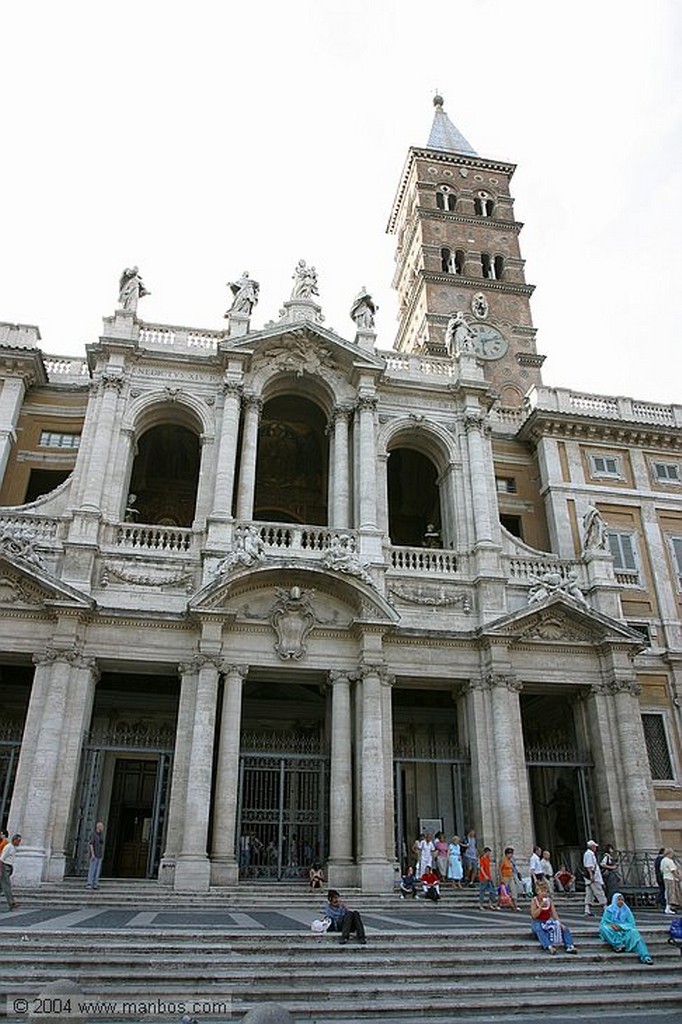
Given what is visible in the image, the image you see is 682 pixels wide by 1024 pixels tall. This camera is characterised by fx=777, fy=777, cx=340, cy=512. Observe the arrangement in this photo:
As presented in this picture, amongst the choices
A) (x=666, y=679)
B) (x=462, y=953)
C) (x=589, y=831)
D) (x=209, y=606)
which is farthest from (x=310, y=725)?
(x=462, y=953)

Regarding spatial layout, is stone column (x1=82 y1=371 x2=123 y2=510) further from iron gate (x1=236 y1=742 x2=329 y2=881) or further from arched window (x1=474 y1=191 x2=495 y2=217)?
arched window (x1=474 y1=191 x2=495 y2=217)

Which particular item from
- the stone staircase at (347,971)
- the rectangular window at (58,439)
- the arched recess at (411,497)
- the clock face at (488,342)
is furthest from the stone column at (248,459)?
the clock face at (488,342)

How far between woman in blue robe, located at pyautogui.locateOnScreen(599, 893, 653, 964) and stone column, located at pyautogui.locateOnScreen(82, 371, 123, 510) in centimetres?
1581

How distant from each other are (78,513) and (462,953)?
15.0 m

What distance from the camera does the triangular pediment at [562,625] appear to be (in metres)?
21.7

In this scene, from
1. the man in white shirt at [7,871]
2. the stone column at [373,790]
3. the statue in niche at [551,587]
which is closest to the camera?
the man in white shirt at [7,871]

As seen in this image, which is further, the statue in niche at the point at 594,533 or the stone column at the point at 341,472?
the statue in niche at the point at 594,533

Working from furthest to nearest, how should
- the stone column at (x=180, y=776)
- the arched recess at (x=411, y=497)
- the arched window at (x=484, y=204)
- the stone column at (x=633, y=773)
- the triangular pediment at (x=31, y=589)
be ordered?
the arched window at (x=484, y=204)
the arched recess at (x=411, y=497)
the stone column at (x=633, y=773)
the triangular pediment at (x=31, y=589)
the stone column at (x=180, y=776)

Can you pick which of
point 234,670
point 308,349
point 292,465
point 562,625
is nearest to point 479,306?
point 292,465

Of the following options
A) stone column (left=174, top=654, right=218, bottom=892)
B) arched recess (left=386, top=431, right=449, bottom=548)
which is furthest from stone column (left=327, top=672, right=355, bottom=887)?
arched recess (left=386, top=431, right=449, bottom=548)

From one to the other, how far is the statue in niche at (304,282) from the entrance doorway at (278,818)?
14977mm

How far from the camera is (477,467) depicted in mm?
24734

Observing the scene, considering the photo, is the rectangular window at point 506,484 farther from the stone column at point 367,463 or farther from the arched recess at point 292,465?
the arched recess at point 292,465

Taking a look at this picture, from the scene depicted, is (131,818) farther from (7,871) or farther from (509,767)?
(509,767)
